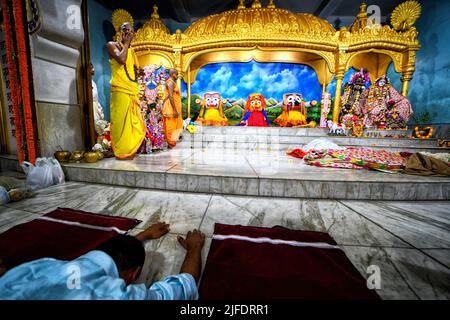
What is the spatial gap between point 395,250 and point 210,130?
219 inches

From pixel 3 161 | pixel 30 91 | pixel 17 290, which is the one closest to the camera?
pixel 17 290

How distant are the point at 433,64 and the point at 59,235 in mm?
10593

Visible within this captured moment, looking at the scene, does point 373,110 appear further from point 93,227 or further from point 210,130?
point 93,227

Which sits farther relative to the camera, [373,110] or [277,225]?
[373,110]

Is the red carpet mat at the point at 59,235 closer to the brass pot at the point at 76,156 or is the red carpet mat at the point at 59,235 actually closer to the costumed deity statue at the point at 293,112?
the brass pot at the point at 76,156

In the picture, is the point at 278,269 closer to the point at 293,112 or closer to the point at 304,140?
the point at 304,140

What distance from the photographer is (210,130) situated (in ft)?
20.6

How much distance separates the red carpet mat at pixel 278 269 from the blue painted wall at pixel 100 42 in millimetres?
8569

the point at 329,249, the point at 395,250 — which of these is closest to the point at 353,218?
the point at 395,250

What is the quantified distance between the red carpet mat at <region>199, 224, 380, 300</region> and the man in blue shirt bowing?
0.21 m

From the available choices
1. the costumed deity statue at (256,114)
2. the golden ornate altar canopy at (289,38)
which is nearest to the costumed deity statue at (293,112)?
the golden ornate altar canopy at (289,38)

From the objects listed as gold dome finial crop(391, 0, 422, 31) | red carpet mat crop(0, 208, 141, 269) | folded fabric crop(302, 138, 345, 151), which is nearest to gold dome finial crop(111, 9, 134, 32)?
folded fabric crop(302, 138, 345, 151)

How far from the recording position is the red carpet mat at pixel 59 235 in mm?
1027

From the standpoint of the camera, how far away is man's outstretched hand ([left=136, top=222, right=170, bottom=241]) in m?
1.24
